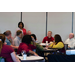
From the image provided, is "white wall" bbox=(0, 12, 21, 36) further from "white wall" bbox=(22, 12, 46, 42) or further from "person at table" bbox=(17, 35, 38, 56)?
"person at table" bbox=(17, 35, 38, 56)

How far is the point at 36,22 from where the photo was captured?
892 cm

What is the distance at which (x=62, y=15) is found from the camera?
9023 mm

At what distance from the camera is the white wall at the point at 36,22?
8.84 m

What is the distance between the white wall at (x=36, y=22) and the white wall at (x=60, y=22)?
0.38 m

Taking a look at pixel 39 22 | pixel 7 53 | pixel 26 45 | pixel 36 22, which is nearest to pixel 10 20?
pixel 36 22

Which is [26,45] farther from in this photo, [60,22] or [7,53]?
[60,22]

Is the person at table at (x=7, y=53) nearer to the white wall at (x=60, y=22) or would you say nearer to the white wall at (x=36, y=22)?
the white wall at (x=36, y=22)

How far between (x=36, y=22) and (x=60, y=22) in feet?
4.30

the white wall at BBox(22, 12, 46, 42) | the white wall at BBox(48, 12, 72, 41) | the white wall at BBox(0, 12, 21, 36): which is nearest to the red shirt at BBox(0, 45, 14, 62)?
the white wall at BBox(0, 12, 21, 36)

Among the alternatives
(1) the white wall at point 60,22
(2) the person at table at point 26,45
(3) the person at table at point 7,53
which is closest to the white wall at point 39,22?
(1) the white wall at point 60,22
